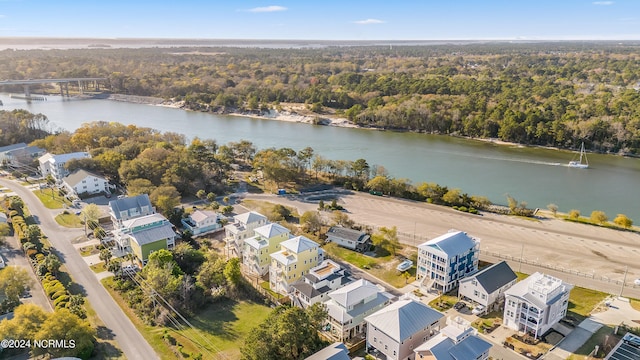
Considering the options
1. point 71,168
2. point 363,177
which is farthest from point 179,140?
point 363,177

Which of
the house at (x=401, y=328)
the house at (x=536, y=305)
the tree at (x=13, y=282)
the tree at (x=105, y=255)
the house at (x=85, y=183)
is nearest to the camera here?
the house at (x=401, y=328)

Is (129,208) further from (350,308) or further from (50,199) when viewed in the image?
(350,308)

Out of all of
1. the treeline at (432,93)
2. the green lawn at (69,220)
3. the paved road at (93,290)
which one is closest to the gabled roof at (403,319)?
the paved road at (93,290)

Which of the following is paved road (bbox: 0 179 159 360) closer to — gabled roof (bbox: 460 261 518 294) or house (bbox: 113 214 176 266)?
house (bbox: 113 214 176 266)

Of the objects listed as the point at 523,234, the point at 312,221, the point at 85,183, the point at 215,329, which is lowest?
the point at 215,329

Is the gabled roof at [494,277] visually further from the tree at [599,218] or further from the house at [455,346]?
the tree at [599,218]

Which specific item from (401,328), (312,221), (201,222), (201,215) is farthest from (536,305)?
(201,215)
